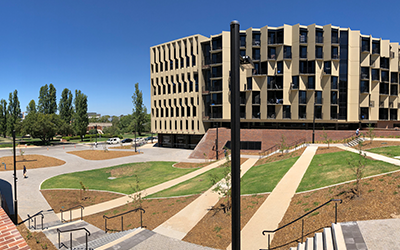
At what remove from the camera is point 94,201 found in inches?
704

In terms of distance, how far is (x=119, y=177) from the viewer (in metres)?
26.3

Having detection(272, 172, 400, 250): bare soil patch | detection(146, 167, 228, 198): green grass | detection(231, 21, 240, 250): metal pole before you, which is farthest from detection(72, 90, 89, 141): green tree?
detection(231, 21, 240, 250): metal pole

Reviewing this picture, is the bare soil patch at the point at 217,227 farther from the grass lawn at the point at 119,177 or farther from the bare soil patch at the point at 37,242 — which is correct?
the grass lawn at the point at 119,177

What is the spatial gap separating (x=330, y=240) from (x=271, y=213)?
4632mm

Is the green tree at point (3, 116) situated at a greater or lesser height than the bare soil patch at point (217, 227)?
greater

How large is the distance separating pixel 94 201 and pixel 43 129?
176ft

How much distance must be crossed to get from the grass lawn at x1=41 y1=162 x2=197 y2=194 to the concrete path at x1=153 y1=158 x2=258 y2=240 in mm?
7965

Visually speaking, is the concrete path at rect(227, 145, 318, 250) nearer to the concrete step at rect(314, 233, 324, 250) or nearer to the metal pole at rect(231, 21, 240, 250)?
the concrete step at rect(314, 233, 324, 250)

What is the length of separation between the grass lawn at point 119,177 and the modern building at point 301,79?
61.6 feet

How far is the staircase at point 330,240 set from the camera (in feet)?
23.7

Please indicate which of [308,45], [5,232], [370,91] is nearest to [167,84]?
[308,45]

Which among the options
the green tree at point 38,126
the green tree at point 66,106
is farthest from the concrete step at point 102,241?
the green tree at point 66,106

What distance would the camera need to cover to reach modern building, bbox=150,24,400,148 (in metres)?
39.8

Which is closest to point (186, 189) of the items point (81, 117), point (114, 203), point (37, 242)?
point (114, 203)
